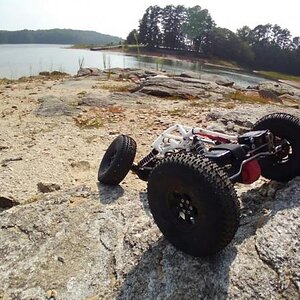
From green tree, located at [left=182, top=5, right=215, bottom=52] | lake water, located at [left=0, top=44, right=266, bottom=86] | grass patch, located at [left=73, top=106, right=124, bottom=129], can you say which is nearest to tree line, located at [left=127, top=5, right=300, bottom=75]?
green tree, located at [left=182, top=5, right=215, bottom=52]

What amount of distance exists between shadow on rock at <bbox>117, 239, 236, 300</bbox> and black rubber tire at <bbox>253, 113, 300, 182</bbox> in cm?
141

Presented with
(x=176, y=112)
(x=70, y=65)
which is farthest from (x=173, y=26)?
(x=176, y=112)

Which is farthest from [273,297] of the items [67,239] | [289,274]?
[67,239]

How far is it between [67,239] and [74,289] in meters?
0.75

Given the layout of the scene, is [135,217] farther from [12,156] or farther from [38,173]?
[12,156]

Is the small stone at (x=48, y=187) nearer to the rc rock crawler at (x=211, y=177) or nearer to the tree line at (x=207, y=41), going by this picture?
the rc rock crawler at (x=211, y=177)

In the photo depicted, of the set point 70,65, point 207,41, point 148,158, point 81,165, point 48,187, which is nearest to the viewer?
point 148,158

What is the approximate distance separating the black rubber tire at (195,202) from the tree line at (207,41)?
3538 inches

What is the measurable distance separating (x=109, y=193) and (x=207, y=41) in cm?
9875

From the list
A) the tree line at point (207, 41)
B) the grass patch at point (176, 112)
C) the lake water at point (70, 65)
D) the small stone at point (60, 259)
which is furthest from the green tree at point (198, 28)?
the small stone at point (60, 259)

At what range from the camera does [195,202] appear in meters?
2.92

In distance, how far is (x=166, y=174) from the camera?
3.09 m

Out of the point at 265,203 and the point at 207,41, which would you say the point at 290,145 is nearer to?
the point at 265,203

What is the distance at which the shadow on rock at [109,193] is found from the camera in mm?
4750
